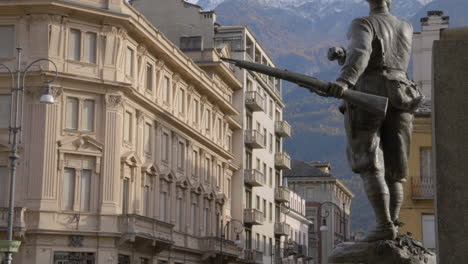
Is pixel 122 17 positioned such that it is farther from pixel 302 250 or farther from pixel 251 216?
pixel 302 250

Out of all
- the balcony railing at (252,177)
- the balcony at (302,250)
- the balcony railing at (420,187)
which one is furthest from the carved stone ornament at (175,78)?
the balcony at (302,250)

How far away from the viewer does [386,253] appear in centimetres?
758

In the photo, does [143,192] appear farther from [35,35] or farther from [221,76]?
[221,76]

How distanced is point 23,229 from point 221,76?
27.3m

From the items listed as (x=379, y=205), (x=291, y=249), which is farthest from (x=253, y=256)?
(x=379, y=205)

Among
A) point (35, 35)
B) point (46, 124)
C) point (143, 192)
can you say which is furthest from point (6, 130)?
point (143, 192)

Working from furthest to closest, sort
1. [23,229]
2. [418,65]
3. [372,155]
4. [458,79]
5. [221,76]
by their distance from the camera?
1. [221,76]
2. [418,65]
3. [23,229]
4. [372,155]
5. [458,79]

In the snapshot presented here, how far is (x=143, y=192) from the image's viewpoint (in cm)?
4809

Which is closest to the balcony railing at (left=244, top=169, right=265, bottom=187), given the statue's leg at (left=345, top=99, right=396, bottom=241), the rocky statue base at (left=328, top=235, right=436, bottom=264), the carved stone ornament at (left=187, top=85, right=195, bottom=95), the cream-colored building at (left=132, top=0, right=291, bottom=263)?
the cream-colored building at (left=132, top=0, right=291, bottom=263)

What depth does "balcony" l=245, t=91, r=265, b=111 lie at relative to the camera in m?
71.1

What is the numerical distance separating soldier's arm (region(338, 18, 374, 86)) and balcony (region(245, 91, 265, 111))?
207 feet

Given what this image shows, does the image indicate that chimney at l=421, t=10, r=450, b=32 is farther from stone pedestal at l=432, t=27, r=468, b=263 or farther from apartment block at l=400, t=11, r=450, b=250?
stone pedestal at l=432, t=27, r=468, b=263

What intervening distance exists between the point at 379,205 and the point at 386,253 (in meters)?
0.48

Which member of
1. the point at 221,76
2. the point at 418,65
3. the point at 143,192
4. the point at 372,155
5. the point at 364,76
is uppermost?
the point at 221,76
